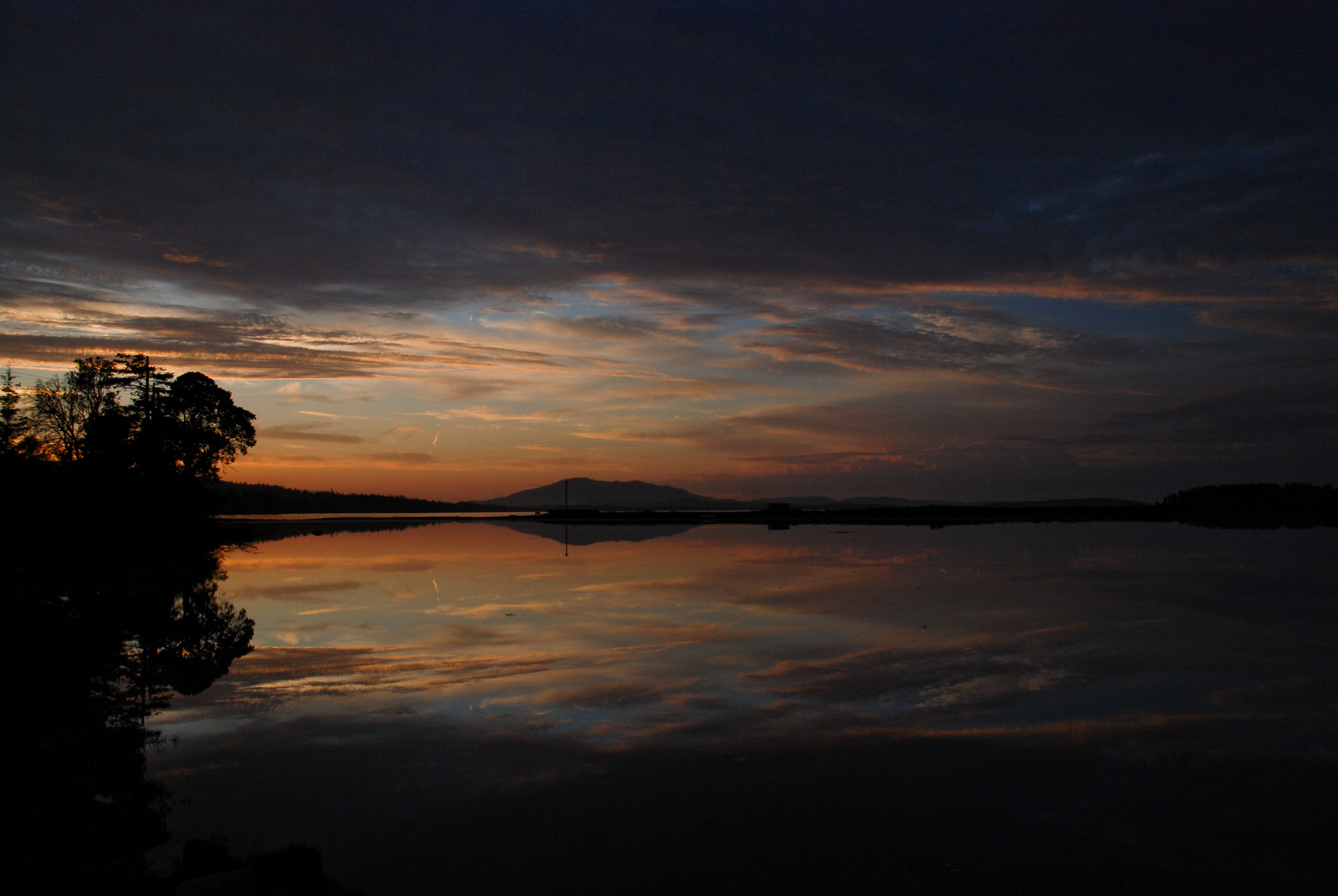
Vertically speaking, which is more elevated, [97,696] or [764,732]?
[97,696]

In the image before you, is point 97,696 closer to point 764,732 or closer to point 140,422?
point 764,732

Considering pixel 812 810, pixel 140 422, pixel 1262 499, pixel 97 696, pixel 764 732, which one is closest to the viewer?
pixel 812 810

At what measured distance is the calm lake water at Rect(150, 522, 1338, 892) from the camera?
821cm

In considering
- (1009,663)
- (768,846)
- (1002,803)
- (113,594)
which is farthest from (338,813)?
(113,594)

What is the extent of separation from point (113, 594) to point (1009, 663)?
30501mm

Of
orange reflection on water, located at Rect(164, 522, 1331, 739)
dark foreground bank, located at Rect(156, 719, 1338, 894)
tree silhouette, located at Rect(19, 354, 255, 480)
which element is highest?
tree silhouette, located at Rect(19, 354, 255, 480)

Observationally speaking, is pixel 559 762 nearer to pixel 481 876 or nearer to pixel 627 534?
pixel 481 876

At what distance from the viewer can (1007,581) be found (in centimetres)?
3003

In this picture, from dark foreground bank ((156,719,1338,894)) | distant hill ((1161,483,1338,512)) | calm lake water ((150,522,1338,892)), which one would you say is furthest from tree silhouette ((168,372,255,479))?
distant hill ((1161,483,1338,512))

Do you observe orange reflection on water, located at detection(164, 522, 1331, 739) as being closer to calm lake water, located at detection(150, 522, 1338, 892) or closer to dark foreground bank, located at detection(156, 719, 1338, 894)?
calm lake water, located at detection(150, 522, 1338, 892)

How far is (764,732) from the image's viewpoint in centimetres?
1157

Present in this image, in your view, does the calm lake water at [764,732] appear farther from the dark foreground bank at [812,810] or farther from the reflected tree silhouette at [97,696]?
the reflected tree silhouette at [97,696]

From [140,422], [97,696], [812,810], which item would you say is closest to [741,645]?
[812,810]

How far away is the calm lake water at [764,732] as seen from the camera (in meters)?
8.21
